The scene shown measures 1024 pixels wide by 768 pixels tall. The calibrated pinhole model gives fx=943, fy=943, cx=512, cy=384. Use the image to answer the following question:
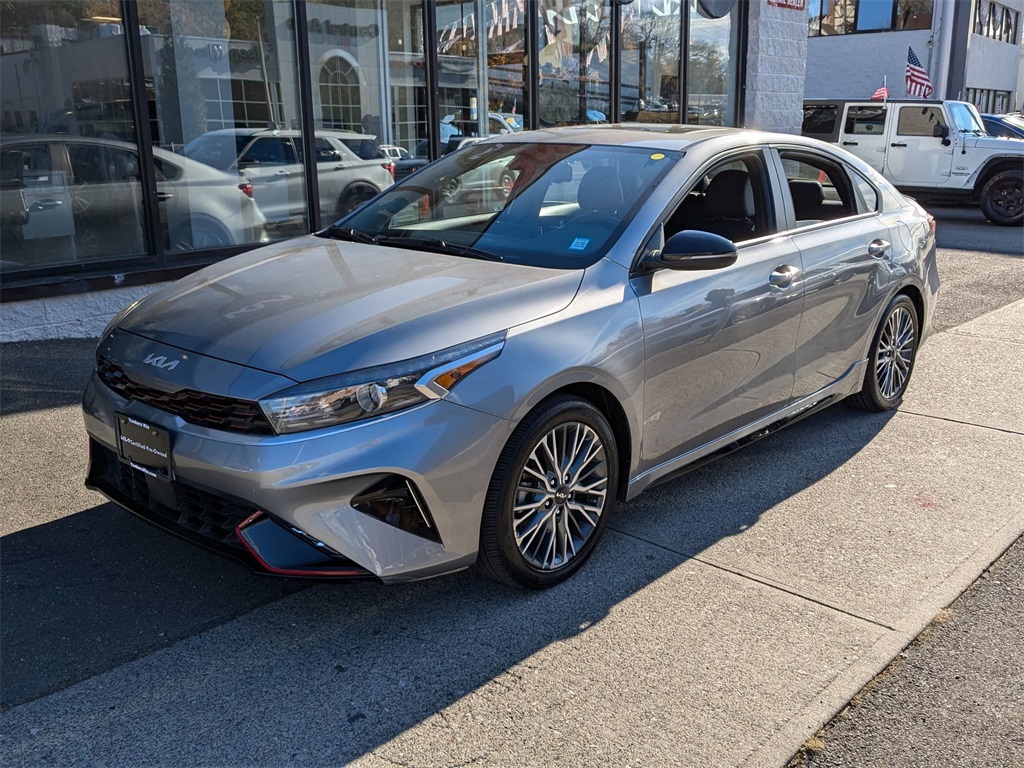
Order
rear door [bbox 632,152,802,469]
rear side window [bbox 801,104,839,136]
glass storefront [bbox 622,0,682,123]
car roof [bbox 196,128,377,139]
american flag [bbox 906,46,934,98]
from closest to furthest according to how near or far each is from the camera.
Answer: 1. rear door [bbox 632,152,802,469]
2. car roof [bbox 196,128,377,139]
3. glass storefront [bbox 622,0,682,123]
4. rear side window [bbox 801,104,839,136]
5. american flag [bbox 906,46,934,98]

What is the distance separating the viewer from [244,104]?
28.9 feet

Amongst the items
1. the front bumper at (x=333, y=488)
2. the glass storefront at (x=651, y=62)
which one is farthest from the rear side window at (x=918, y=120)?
the front bumper at (x=333, y=488)

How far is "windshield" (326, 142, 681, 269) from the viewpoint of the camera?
4062 mm

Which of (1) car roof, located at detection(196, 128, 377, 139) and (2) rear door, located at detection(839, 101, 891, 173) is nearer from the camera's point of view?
(1) car roof, located at detection(196, 128, 377, 139)

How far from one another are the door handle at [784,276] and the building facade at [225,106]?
543 cm

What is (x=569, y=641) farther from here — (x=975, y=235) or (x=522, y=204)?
(x=975, y=235)

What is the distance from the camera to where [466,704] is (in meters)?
2.99

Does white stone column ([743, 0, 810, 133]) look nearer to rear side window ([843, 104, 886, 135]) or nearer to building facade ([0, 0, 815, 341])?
building facade ([0, 0, 815, 341])

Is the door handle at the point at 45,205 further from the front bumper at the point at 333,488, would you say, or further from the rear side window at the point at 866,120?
the rear side window at the point at 866,120

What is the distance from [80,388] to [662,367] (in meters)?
4.06

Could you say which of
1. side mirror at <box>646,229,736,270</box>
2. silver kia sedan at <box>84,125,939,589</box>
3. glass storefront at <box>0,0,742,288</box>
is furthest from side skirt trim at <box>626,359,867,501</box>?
glass storefront at <box>0,0,742,288</box>

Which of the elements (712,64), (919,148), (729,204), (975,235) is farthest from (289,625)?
(919,148)

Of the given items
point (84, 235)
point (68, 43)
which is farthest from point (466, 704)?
point (68, 43)

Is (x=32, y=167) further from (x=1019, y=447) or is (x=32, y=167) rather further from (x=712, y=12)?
(x=712, y=12)
